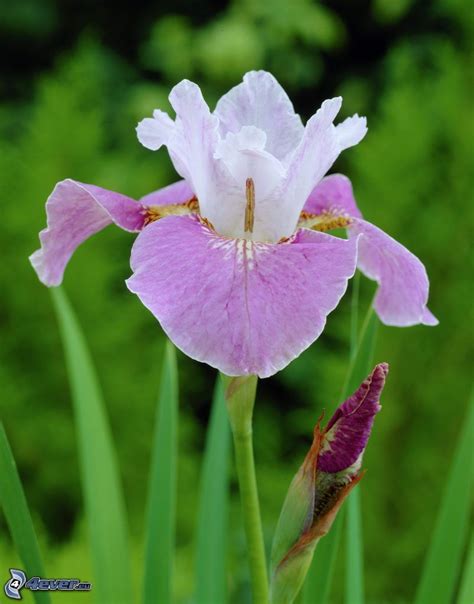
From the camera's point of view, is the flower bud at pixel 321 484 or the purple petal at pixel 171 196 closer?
the flower bud at pixel 321 484

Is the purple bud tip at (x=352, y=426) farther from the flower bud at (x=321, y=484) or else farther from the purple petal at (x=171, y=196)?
the purple petal at (x=171, y=196)

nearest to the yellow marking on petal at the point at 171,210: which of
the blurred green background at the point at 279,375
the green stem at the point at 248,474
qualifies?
the green stem at the point at 248,474

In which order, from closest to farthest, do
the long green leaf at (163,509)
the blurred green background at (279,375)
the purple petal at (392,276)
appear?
the purple petal at (392,276), the long green leaf at (163,509), the blurred green background at (279,375)

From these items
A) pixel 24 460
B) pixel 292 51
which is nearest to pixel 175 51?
pixel 292 51

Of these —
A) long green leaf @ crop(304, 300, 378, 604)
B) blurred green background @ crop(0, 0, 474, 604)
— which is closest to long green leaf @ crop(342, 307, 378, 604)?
long green leaf @ crop(304, 300, 378, 604)

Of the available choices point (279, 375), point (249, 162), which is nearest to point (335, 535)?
point (249, 162)

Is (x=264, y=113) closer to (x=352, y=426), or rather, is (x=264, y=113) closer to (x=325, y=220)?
(x=325, y=220)

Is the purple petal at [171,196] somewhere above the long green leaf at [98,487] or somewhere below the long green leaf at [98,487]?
above
